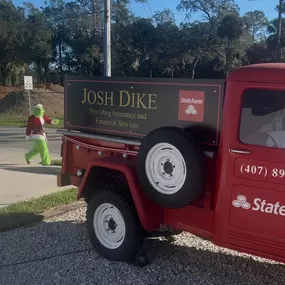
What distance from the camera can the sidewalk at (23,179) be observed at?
24.1 feet

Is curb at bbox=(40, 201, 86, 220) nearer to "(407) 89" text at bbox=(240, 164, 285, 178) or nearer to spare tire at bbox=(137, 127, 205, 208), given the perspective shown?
spare tire at bbox=(137, 127, 205, 208)

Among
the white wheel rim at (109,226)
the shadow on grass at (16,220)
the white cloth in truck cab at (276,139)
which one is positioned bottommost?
the shadow on grass at (16,220)

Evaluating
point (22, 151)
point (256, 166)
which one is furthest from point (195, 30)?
point (256, 166)

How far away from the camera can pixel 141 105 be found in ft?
14.6

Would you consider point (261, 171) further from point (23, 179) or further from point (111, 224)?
point (23, 179)

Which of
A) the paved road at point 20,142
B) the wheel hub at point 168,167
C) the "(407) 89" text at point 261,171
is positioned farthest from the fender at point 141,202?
the paved road at point 20,142

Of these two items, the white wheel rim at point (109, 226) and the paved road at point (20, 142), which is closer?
the white wheel rim at point (109, 226)

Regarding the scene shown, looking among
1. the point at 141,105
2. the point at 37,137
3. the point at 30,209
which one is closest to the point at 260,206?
the point at 141,105

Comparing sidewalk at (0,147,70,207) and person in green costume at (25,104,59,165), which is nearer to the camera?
sidewalk at (0,147,70,207)

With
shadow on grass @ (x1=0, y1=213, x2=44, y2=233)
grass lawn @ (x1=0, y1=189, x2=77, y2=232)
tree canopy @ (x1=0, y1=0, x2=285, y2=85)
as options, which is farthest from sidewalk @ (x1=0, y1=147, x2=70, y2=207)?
tree canopy @ (x1=0, y1=0, x2=285, y2=85)

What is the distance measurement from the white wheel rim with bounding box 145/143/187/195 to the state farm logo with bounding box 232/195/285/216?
499 mm

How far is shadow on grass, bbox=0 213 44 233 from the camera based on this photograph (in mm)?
5566

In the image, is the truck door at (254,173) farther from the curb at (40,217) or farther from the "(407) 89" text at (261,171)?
the curb at (40,217)

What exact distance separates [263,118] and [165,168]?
0.95 meters
